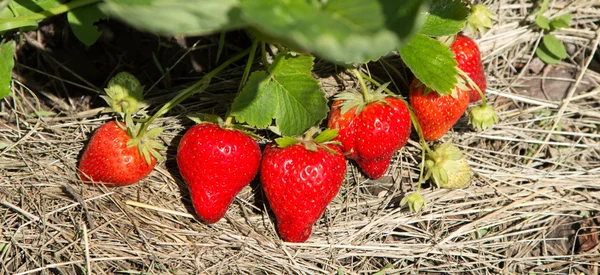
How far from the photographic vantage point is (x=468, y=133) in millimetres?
2145

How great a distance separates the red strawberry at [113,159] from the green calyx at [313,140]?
1.35 ft

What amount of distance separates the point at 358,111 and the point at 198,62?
61cm

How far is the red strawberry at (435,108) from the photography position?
74.0 inches

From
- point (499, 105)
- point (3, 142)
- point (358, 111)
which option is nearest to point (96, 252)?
point (3, 142)

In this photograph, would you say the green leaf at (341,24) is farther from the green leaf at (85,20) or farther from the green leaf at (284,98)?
the green leaf at (85,20)

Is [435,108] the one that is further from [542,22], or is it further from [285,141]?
[542,22]

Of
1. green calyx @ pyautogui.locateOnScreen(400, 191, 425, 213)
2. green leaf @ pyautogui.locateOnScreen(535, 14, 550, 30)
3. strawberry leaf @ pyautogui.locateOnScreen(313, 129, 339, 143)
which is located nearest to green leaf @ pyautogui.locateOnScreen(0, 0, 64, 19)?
strawberry leaf @ pyautogui.locateOnScreen(313, 129, 339, 143)

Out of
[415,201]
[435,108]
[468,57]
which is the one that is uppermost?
[468,57]

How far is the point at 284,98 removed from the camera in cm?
170

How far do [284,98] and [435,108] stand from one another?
486 millimetres

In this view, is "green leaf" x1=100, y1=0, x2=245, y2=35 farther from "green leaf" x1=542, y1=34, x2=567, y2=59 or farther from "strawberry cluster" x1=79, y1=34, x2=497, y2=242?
"green leaf" x1=542, y1=34, x2=567, y2=59

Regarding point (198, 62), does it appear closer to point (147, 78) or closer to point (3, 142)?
point (147, 78)

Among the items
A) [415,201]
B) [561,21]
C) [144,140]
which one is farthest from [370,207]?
[561,21]

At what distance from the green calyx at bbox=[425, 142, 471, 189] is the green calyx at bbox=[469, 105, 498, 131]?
0.12 meters
